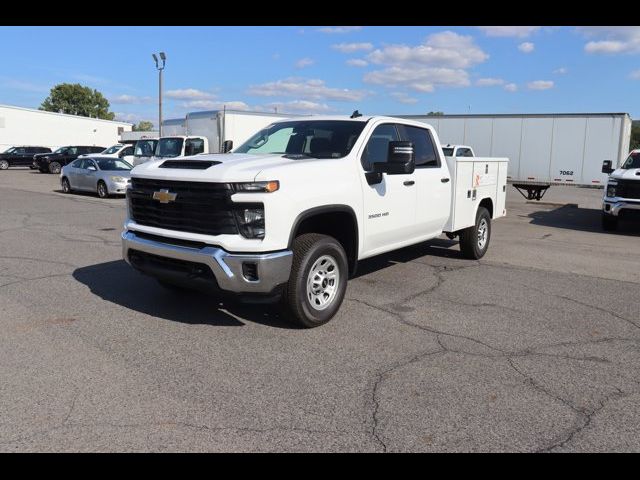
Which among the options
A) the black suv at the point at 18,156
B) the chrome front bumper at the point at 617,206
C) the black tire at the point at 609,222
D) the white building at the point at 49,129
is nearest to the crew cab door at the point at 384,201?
the chrome front bumper at the point at 617,206

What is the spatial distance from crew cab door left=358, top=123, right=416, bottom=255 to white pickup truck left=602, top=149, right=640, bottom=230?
25.9 feet

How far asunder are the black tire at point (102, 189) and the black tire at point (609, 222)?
14640 millimetres

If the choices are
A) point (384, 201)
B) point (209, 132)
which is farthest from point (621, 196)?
point (209, 132)

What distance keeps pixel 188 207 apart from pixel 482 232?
5528 mm

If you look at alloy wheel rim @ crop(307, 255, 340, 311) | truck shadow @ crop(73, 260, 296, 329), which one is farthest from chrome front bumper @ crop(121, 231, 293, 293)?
truck shadow @ crop(73, 260, 296, 329)

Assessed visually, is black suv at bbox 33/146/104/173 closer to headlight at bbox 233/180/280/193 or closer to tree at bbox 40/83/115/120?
headlight at bbox 233/180/280/193

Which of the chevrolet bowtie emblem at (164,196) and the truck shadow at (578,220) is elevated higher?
the chevrolet bowtie emblem at (164,196)

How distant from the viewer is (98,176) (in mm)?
18109

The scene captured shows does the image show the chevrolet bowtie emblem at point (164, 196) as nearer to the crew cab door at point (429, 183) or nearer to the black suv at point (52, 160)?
the crew cab door at point (429, 183)

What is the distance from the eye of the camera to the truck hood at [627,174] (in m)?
12.0

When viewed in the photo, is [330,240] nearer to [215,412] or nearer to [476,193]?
[215,412]

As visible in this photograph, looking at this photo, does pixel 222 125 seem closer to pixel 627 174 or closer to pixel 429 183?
pixel 627 174
